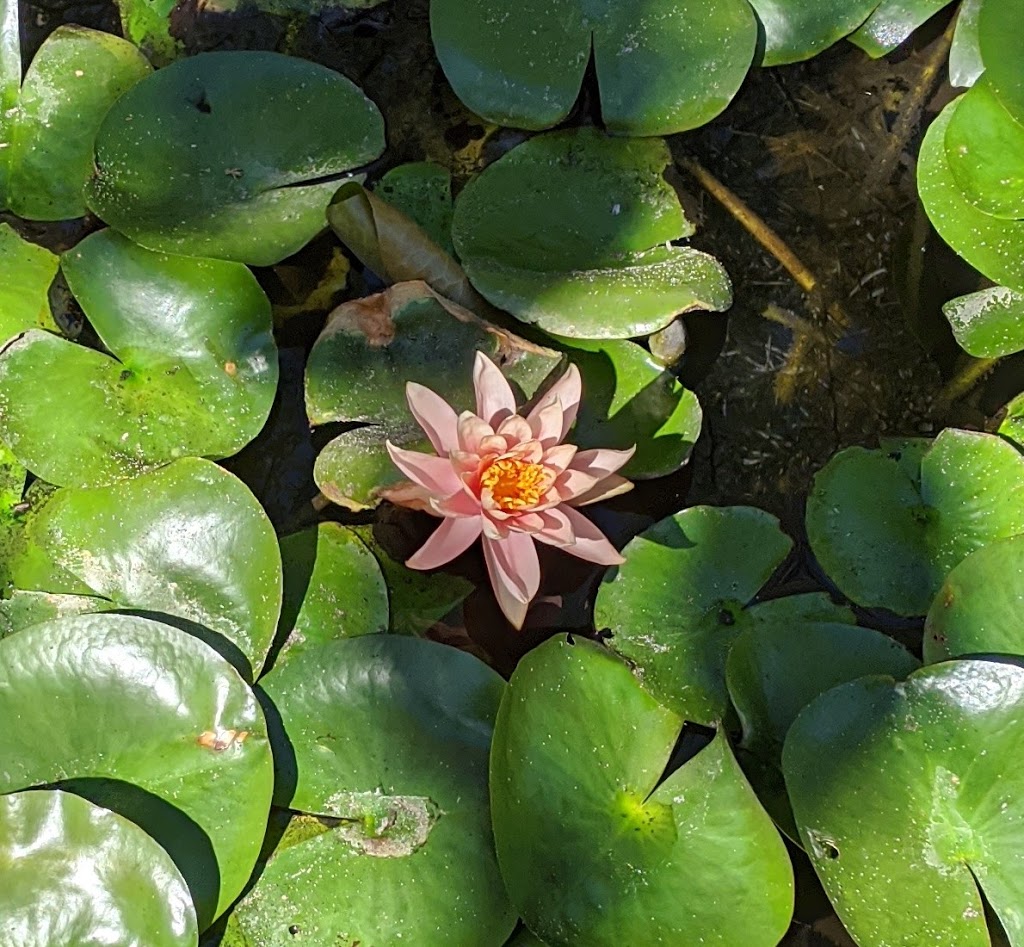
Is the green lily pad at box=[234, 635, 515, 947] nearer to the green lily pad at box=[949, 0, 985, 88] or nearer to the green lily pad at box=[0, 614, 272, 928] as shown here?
the green lily pad at box=[0, 614, 272, 928]

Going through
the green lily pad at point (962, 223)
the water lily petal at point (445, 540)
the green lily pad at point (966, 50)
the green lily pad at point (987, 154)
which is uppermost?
the green lily pad at point (966, 50)

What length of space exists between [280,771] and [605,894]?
29.1 inches

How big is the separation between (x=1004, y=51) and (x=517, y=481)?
66.1 inches

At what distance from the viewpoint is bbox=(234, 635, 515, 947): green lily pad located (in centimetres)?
182

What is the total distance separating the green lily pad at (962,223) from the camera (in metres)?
2.25

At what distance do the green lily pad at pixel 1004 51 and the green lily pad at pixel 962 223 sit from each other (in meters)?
0.11

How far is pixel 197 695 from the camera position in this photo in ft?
6.10

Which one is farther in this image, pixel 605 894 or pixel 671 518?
pixel 671 518

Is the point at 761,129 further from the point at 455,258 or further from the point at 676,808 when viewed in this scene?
the point at 676,808

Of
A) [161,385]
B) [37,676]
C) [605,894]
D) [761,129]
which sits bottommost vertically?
[605,894]

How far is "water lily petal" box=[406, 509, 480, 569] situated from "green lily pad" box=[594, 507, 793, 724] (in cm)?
41

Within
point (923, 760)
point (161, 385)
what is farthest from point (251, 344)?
point (923, 760)

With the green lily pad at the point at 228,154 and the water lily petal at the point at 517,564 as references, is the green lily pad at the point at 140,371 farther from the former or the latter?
the water lily petal at the point at 517,564

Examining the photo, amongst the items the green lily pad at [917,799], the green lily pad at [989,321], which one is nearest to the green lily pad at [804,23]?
the green lily pad at [989,321]
